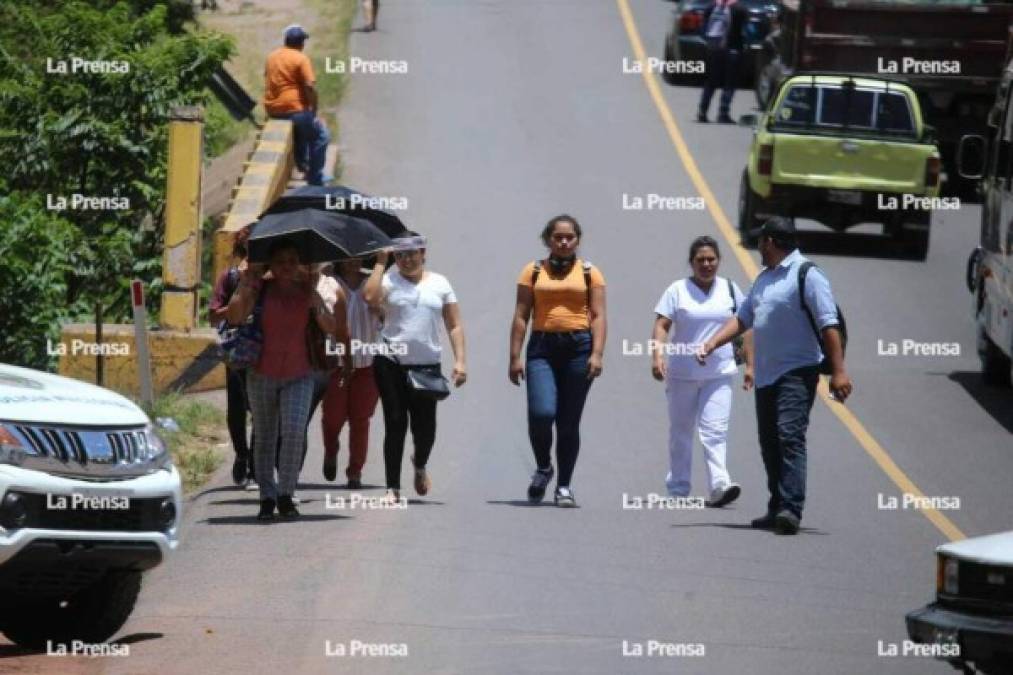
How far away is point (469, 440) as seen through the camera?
1791 cm

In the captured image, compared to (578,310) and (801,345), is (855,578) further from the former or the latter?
(578,310)

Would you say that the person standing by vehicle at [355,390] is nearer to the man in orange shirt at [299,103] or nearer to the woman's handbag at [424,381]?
the woman's handbag at [424,381]

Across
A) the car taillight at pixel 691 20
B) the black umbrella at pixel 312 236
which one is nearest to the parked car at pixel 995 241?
the black umbrella at pixel 312 236

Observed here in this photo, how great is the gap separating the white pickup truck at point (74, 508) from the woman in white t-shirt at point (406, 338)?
406 centimetres

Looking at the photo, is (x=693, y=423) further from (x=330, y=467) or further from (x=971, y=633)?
(x=971, y=633)

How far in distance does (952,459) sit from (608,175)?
41.9 feet

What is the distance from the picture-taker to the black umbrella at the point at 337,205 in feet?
48.9

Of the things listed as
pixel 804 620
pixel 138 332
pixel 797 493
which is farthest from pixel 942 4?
pixel 804 620

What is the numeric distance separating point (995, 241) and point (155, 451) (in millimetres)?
11067

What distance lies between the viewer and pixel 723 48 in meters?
32.9

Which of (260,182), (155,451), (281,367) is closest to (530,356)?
(281,367)

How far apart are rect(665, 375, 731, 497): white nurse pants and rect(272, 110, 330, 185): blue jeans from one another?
37.0ft

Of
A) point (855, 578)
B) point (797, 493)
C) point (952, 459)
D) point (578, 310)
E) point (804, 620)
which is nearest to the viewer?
point (804, 620)

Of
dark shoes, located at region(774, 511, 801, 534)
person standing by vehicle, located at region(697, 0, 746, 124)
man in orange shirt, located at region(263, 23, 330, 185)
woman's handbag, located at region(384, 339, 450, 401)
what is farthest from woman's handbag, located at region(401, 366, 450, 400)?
person standing by vehicle, located at region(697, 0, 746, 124)
